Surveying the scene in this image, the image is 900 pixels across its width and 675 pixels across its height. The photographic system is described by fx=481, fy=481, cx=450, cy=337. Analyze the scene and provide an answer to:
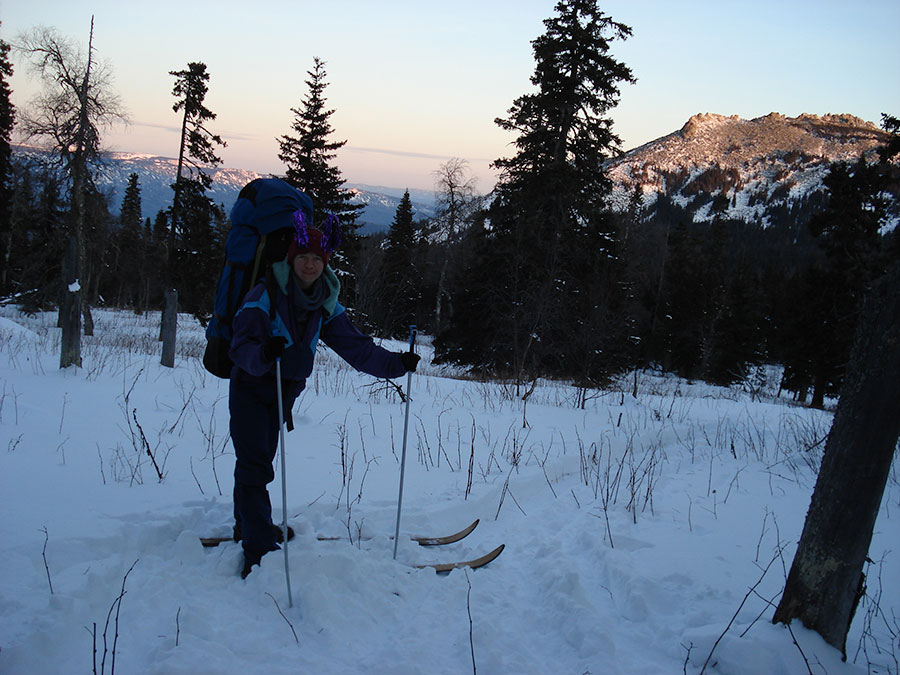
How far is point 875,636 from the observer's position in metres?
2.63

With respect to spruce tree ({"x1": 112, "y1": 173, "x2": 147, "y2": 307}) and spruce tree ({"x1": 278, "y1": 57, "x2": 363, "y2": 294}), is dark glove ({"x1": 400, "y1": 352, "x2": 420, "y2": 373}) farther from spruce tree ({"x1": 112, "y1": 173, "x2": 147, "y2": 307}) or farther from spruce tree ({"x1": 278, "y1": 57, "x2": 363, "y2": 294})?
spruce tree ({"x1": 112, "y1": 173, "x2": 147, "y2": 307})

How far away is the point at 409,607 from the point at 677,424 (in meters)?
7.07

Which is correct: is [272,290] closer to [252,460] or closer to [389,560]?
[252,460]

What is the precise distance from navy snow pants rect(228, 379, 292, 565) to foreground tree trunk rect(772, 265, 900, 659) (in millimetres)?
2908

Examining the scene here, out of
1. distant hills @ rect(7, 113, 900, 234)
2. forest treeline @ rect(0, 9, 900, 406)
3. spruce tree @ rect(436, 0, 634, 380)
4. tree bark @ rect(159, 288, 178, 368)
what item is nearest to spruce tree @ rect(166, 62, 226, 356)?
forest treeline @ rect(0, 9, 900, 406)

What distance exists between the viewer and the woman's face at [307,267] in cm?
281

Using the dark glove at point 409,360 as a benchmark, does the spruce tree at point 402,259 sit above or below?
above

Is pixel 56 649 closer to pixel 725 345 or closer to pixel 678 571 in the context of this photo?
pixel 678 571

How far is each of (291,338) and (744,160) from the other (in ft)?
622

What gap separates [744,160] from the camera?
511ft

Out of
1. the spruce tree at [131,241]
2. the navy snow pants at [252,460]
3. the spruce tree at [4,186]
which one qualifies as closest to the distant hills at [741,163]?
the spruce tree at [131,241]

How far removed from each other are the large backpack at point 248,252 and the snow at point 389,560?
4.12 feet

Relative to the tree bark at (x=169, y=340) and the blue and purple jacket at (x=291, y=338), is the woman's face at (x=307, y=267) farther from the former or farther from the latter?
the tree bark at (x=169, y=340)

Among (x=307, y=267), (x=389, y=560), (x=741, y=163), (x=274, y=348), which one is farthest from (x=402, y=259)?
(x=741, y=163)
